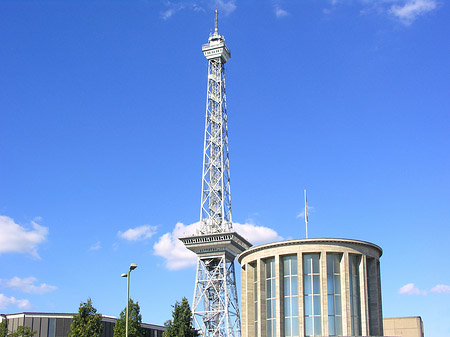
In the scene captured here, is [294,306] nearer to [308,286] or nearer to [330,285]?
[308,286]

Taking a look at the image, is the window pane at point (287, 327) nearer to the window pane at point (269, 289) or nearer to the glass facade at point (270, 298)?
the glass facade at point (270, 298)

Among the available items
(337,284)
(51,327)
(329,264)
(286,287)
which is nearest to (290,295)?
(286,287)

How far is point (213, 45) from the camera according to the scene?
568 ft

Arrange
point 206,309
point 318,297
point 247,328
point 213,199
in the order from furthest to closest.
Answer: point 213,199
point 206,309
point 247,328
point 318,297

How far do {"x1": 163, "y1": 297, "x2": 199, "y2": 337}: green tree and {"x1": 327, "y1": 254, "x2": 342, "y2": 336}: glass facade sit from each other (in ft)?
84.5

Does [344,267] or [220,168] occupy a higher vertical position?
[220,168]

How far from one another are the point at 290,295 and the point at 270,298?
97.0 inches

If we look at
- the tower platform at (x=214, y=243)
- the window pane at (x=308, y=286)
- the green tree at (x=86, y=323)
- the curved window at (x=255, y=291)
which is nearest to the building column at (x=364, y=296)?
the window pane at (x=308, y=286)

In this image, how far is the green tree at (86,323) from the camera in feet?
271

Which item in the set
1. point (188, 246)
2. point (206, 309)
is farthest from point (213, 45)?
point (206, 309)

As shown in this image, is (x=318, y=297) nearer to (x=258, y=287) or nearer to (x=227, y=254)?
(x=258, y=287)

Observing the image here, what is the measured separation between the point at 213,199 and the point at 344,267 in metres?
106

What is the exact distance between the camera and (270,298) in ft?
207

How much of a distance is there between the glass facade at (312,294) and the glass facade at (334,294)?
98 cm
